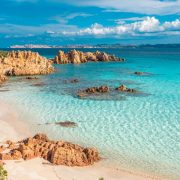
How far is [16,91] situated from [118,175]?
2891 centimetres

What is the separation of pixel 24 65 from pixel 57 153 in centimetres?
4978

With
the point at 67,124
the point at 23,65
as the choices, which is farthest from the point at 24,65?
the point at 67,124

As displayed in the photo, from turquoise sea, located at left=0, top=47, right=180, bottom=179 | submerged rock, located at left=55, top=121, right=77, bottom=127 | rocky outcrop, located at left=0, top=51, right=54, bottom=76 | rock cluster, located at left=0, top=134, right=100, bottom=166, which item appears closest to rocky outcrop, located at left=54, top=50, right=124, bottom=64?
rocky outcrop, located at left=0, top=51, right=54, bottom=76

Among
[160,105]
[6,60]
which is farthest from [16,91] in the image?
[6,60]

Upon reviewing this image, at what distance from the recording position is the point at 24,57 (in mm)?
73062

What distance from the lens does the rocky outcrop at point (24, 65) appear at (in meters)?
64.6

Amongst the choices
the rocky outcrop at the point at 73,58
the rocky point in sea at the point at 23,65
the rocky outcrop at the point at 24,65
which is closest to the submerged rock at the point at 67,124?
the rocky point in sea at the point at 23,65

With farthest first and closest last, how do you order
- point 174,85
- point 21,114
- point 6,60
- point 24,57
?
point 24,57 → point 6,60 → point 174,85 → point 21,114

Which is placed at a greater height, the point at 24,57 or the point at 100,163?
the point at 24,57

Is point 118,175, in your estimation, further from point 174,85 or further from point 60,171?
point 174,85

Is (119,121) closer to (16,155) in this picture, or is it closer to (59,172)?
(16,155)

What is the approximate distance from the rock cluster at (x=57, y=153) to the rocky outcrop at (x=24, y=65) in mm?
43899

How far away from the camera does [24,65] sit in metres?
67.2

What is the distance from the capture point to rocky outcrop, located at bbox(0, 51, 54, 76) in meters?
64.6
